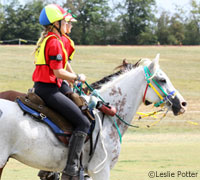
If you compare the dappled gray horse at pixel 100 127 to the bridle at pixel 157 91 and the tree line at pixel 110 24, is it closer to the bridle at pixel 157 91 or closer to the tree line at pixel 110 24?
the bridle at pixel 157 91

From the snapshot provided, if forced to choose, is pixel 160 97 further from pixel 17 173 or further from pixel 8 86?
pixel 8 86

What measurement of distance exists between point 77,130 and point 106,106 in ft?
1.84

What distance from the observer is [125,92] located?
675cm

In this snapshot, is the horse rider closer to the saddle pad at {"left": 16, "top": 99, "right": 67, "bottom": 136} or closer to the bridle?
the saddle pad at {"left": 16, "top": 99, "right": 67, "bottom": 136}

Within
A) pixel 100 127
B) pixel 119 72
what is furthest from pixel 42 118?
pixel 119 72

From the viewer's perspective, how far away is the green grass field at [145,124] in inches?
423

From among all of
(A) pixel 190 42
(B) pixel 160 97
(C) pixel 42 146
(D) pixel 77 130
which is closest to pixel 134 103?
(B) pixel 160 97

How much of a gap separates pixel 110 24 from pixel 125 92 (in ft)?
254

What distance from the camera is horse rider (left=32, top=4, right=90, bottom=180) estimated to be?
600 cm

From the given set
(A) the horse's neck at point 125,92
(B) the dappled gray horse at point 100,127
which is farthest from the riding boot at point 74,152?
(A) the horse's neck at point 125,92

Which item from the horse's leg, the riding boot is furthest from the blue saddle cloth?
the horse's leg

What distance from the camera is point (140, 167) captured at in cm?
1094

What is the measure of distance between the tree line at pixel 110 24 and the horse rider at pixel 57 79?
62522mm

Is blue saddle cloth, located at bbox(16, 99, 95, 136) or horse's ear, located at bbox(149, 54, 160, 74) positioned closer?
blue saddle cloth, located at bbox(16, 99, 95, 136)
